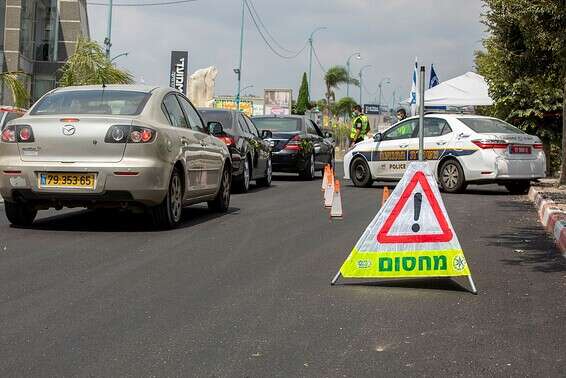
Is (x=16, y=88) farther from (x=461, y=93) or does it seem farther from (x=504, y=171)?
(x=461, y=93)

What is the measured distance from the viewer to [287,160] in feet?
66.5

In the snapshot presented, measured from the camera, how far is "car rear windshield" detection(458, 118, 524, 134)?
1664cm

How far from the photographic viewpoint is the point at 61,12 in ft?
180

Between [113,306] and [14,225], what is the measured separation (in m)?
4.57

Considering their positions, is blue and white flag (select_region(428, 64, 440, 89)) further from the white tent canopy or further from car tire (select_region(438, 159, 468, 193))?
car tire (select_region(438, 159, 468, 193))

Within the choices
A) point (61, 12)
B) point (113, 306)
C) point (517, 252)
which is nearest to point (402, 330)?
point (113, 306)

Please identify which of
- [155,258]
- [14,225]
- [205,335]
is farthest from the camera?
[14,225]

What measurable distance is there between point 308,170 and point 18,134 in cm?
1209

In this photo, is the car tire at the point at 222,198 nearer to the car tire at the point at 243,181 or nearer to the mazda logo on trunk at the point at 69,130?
the mazda logo on trunk at the point at 69,130

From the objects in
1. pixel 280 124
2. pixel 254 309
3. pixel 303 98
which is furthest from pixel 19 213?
pixel 303 98

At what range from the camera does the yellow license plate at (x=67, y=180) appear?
9070mm

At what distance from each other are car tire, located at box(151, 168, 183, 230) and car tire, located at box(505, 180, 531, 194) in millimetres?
9100

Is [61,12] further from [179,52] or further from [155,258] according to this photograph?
[155,258]

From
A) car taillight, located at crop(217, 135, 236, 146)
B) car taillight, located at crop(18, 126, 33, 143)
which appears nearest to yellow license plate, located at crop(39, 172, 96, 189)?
car taillight, located at crop(18, 126, 33, 143)
